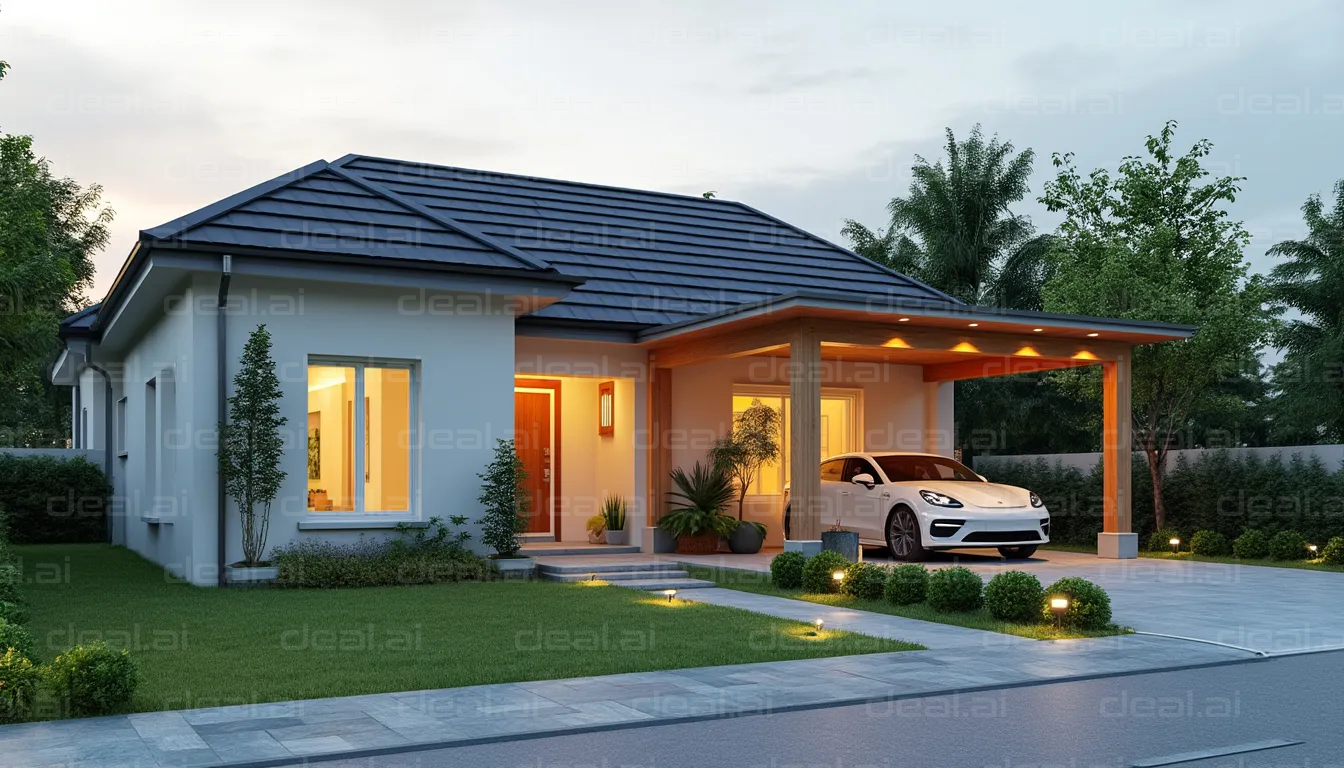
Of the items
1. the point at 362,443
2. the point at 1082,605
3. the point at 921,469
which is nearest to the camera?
the point at 1082,605

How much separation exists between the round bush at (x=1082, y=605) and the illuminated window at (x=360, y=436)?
7.49 m

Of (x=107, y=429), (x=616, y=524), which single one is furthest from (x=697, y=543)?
(x=107, y=429)

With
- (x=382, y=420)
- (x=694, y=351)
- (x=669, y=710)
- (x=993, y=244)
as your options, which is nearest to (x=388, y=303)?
(x=382, y=420)

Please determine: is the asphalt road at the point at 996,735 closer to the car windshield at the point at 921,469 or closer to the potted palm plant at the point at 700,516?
the car windshield at the point at 921,469

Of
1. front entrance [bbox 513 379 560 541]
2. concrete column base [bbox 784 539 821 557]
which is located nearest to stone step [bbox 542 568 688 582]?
concrete column base [bbox 784 539 821 557]

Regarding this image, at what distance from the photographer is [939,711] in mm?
6305

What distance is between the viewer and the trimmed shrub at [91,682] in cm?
593

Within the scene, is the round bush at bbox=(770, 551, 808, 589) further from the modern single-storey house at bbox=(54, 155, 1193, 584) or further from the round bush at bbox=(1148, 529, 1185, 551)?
the round bush at bbox=(1148, 529, 1185, 551)

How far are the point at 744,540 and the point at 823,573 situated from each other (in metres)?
4.61

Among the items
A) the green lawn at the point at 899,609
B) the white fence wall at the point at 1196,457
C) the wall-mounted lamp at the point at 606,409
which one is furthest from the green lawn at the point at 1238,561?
the wall-mounted lamp at the point at 606,409

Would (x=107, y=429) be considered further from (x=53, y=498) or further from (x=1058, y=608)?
(x=1058, y=608)

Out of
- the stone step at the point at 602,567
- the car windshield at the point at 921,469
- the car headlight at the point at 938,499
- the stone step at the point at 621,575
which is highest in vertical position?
the car windshield at the point at 921,469

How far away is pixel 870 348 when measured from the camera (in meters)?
15.2

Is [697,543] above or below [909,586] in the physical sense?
below
